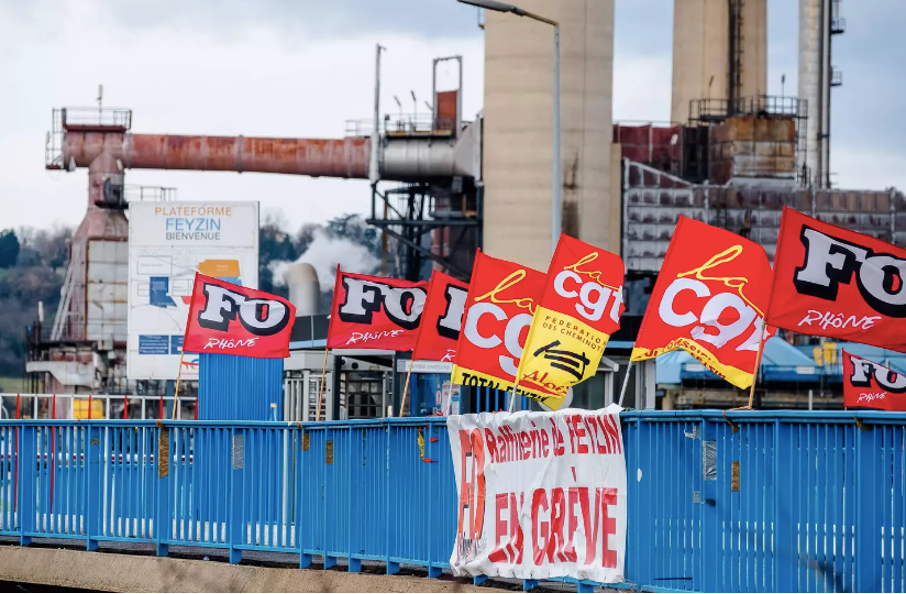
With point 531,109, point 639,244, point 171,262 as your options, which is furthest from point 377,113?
point 171,262

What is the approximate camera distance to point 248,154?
60.8 m

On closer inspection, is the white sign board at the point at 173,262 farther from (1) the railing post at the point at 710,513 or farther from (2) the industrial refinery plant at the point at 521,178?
(1) the railing post at the point at 710,513

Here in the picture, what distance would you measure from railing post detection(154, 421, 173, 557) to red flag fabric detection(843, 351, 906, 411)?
44.1 feet

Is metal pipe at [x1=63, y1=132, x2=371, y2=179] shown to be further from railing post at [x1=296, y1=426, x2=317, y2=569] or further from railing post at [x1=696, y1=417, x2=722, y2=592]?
railing post at [x1=696, y1=417, x2=722, y2=592]

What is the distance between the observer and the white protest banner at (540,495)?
37.7ft

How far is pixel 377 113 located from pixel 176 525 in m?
46.0

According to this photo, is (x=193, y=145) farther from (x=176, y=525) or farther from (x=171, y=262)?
(x=176, y=525)

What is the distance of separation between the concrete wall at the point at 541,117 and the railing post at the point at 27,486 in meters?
41.1

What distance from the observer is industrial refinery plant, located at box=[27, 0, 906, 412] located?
57688 millimetres

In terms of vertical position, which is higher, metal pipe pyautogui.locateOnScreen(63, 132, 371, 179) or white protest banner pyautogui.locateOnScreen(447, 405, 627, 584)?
metal pipe pyautogui.locateOnScreen(63, 132, 371, 179)

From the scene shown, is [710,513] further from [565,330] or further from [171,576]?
[171,576]

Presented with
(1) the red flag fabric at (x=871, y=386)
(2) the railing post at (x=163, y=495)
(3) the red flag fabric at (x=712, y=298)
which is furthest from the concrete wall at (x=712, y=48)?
(3) the red flag fabric at (x=712, y=298)

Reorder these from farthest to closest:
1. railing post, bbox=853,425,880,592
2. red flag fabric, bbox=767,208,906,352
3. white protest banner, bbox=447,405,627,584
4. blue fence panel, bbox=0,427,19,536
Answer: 1. blue fence panel, bbox=0,427,19,536
2. white protest banner, bbox=447,405,627,584
3. red flag fabric, bbox=767,208,906,352
4. railing post, bbox=853,425,880,592

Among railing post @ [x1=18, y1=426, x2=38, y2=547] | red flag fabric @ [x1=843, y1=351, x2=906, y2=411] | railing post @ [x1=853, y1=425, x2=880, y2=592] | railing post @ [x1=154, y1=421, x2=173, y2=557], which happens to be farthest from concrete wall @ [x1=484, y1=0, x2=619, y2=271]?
railing post @ [x1=853, y1=425, x2=880, y2=592]
